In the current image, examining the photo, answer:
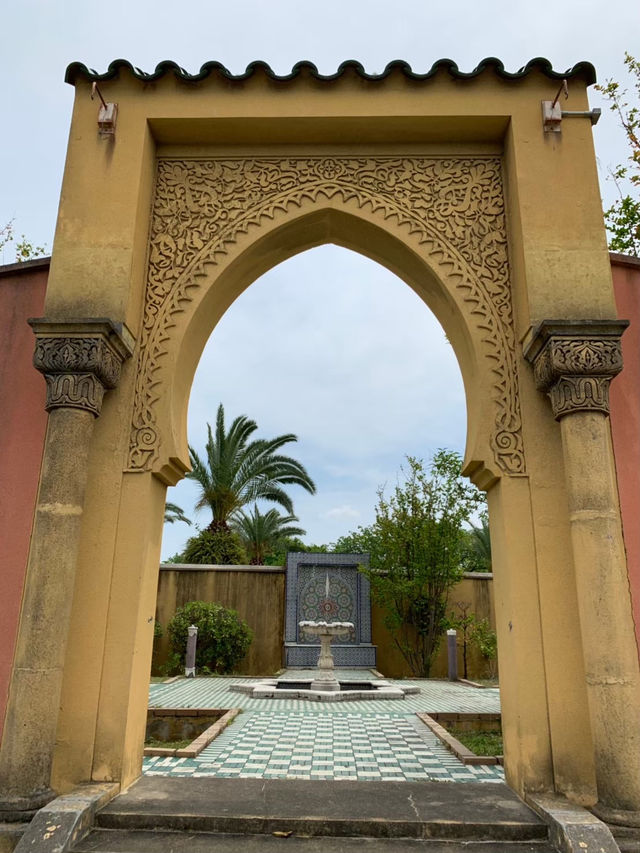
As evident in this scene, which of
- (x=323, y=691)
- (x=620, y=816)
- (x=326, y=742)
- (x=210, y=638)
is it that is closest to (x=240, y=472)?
(x=210, y=638)

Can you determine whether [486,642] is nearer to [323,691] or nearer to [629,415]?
[323,691]

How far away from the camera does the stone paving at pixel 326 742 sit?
14.5ft

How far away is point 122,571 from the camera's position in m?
3.71

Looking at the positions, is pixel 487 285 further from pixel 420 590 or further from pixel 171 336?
pixel 420 590

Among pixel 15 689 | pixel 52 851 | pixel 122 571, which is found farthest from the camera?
pixel 122 571

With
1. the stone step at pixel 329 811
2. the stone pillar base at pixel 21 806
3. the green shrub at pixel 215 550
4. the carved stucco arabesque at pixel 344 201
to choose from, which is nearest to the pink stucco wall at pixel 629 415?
the carved stucco arabesque at pixel 344 201

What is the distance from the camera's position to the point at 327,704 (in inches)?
342

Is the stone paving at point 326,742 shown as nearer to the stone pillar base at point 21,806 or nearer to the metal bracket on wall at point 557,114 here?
the stone pillar base at point 21,806

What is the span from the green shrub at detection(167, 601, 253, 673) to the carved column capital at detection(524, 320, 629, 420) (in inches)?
422

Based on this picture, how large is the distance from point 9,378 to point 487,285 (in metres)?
3.24

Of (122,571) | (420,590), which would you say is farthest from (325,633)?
(122,571)

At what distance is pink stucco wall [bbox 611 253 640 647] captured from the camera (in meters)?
3.64

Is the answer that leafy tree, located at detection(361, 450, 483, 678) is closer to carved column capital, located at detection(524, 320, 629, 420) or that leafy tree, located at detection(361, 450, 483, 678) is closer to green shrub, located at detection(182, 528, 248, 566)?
green shrub, located at detection(182, 528, 248, 566)

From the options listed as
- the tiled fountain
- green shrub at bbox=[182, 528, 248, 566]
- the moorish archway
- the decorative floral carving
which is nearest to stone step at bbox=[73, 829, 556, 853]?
the moorish archway
